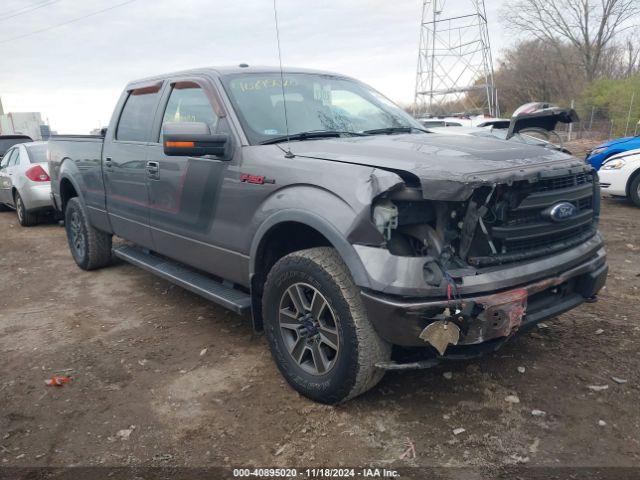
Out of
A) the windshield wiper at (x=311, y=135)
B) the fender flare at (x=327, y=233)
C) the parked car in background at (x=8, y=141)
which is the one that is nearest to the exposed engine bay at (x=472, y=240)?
the fender flare at (x=327, y=233)

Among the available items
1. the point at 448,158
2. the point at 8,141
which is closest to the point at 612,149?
the point at 448,158

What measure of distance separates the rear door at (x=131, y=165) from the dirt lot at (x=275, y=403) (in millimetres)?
900

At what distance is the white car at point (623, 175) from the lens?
847 centimetres

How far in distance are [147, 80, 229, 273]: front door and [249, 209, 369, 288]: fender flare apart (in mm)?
629

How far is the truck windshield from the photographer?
3582mm

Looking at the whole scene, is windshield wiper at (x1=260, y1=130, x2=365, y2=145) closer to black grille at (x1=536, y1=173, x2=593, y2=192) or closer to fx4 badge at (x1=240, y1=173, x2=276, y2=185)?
fx4 badge at (x1=240, y1=173, x2=276, y2=185)

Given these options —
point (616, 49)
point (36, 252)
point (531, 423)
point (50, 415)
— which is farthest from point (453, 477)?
point (616, 49)

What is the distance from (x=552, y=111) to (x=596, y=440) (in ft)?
10.9

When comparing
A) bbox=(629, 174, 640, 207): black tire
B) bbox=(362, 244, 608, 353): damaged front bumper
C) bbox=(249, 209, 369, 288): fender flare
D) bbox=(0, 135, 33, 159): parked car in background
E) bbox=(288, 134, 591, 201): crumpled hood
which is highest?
bbox=(0, 135, 33, 159): parked car in background

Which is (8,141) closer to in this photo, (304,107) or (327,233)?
(304,107)

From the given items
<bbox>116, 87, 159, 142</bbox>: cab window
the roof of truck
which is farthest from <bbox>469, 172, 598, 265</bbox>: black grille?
<bbox>116, 87, 159, 142</bbox>: cab window

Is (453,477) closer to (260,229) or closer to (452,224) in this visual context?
(452,224)

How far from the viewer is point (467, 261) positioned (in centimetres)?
259

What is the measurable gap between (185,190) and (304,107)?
42.9 inches
